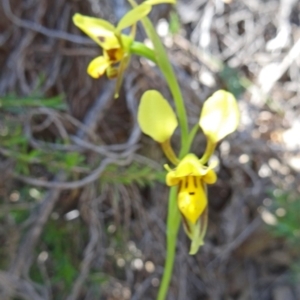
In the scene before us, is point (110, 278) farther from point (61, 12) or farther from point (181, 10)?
point (181, 10)

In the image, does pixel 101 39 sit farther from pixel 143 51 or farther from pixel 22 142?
pixel 22 142

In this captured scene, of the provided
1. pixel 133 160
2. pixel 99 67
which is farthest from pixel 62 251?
pixel 99 67

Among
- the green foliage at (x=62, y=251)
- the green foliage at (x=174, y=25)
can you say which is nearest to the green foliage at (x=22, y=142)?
the green foliage at (x=62, y=251)

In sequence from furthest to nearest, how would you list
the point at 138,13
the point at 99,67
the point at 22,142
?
the point at 22,142 < the point at 99,67 < the point at 138,13

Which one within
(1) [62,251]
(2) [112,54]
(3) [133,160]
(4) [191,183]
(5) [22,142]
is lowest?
(1) [62,251]

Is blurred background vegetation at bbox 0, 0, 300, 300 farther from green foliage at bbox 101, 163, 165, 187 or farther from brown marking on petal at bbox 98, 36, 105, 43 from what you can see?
brown marking on petal at bbox 98, 36, 105, 43

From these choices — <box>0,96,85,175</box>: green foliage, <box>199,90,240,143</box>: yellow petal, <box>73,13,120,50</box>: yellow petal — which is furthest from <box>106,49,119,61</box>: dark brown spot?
<box>0,96,85,175</box>: green foliage

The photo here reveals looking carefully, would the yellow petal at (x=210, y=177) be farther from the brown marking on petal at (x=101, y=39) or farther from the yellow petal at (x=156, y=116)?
the brown marking on petal at (x=101, y=39)
